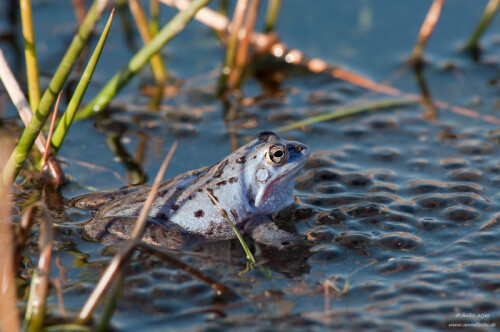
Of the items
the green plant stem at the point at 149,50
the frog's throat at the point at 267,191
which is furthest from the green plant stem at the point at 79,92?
the frog's throat at the point at 267,191

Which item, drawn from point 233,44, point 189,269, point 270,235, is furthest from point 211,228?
point 233,44

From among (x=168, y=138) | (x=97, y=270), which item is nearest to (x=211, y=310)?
(x=97, y=270)

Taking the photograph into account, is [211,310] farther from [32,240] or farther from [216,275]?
[32,240]

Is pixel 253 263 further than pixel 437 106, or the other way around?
pixel 437 106

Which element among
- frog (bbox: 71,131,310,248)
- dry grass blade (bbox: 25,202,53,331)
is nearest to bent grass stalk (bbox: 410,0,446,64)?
frog (bbox: 71,131,310,248)

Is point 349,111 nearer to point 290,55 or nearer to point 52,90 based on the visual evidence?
point 290,55

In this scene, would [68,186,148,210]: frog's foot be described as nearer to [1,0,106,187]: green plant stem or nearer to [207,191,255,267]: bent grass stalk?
[207,191,255,267]: bent grass stalk
